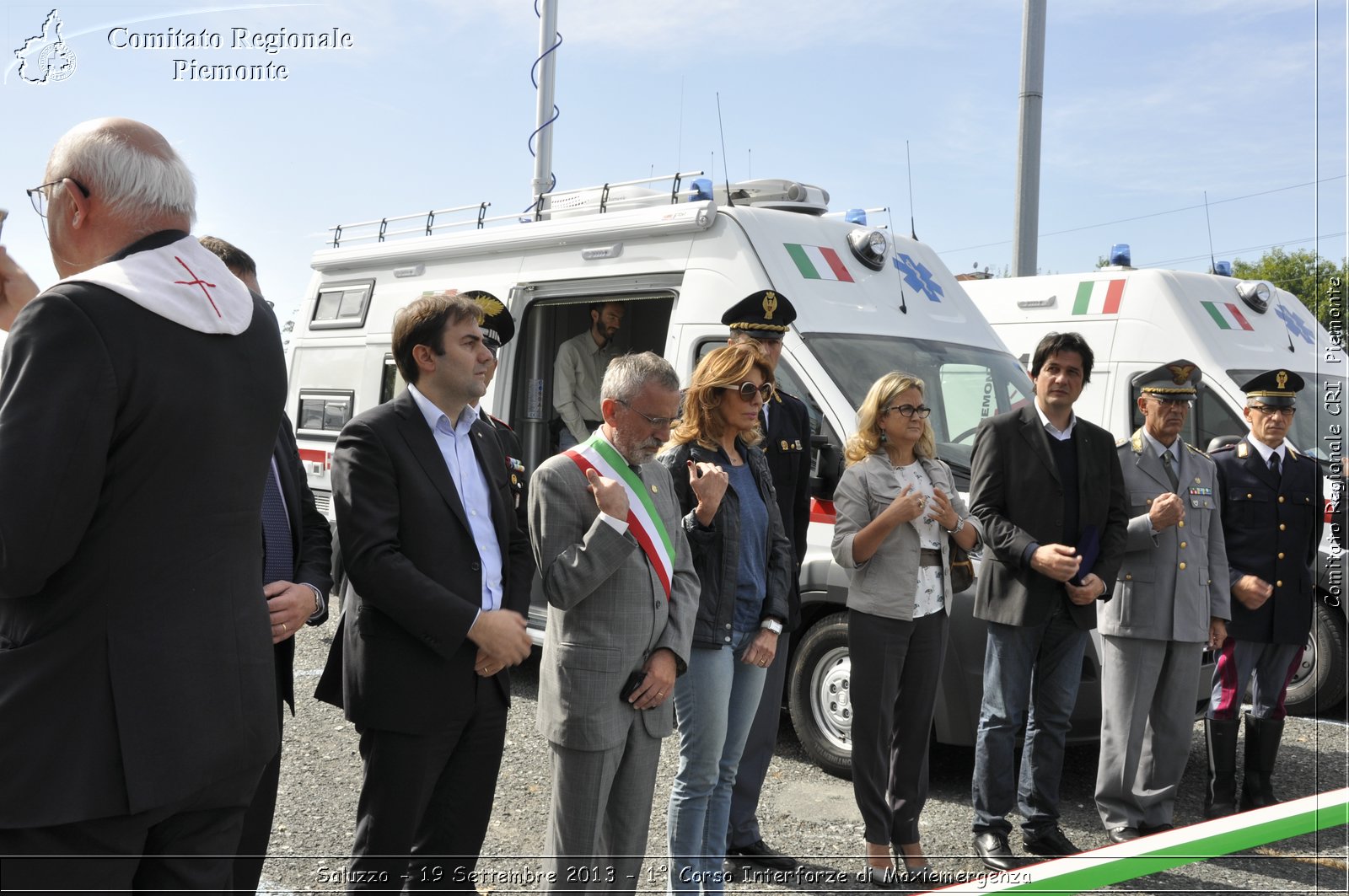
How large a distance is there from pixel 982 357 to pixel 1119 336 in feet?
7.32

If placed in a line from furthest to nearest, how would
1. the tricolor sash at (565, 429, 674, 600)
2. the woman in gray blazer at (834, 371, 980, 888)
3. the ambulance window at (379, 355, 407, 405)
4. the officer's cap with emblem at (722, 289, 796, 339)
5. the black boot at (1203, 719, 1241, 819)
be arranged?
the ambulance window at (379, 355, 407, 405) → the black boot at (1203, 719, 1241, 819) → the officer's cap with emblem at (722, 289, 796, 339) → the woman in gray blazer at (834, 371, 980, 888) → the tricolor sash at (565, 429, 674, 600)

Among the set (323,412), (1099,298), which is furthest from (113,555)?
(1099,298)

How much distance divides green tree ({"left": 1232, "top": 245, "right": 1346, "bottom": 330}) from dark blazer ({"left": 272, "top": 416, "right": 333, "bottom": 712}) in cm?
333

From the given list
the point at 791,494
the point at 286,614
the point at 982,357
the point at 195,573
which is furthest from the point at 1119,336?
the point at 195,573

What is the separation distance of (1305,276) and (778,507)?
36.2 ft

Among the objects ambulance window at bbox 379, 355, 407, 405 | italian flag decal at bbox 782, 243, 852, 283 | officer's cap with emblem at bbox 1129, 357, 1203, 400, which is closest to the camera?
officer's cap with emblem at bbox 1129, 357, 1203, 400

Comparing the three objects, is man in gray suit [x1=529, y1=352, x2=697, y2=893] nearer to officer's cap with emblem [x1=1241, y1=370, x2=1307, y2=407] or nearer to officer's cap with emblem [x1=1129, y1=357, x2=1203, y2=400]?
officer's cap with emblem [x1=1129, y1=357, x2=1203, y2=400]

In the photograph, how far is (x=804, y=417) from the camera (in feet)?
15.2

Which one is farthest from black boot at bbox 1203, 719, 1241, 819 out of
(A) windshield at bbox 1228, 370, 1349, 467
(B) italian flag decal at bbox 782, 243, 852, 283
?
(B) italian flag decal at bbox 782, 243, 852, 283

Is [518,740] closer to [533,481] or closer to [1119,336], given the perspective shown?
[533,481]

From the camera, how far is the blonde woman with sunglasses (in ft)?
11.8

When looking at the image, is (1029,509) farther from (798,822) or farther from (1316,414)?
(1316,414)

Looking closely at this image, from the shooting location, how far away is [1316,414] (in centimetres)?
738

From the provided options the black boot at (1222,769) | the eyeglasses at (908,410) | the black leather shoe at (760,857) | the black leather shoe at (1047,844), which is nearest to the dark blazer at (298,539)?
the black leather shoe at (760,857)
